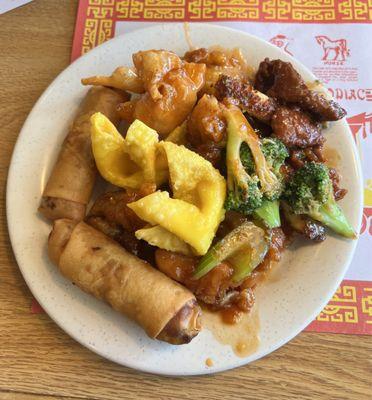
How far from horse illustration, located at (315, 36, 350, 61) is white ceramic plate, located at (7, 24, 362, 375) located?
1.37 feet

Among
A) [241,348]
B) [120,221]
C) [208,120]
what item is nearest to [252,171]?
[208,120]

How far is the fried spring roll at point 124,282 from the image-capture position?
77.9 inches

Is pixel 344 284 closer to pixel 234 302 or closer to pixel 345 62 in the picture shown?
pixel 234 302

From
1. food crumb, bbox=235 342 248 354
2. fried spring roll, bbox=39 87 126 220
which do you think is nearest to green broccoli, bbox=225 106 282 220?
food crumb, bbox=235 342 248 354

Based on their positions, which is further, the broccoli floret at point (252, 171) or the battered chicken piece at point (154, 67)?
the battered chicken piece at point (154, 67)

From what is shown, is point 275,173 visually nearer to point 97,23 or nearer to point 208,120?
point 208,120

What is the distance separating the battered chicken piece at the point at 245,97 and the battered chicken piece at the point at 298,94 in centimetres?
11

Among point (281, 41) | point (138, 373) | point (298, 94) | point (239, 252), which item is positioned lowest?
point (138, 373)

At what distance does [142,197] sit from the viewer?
2193mm

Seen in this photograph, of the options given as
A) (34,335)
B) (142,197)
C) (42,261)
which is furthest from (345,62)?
(34,335)

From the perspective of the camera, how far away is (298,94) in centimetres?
238

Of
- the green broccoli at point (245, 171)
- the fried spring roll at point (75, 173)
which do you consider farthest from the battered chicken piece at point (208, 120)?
the fried spring roll at point (75, 173)

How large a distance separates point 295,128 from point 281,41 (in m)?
0.89

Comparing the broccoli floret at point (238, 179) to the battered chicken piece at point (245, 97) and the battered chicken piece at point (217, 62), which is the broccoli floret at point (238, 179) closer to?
the battered chicken piece at point (245, 97)
